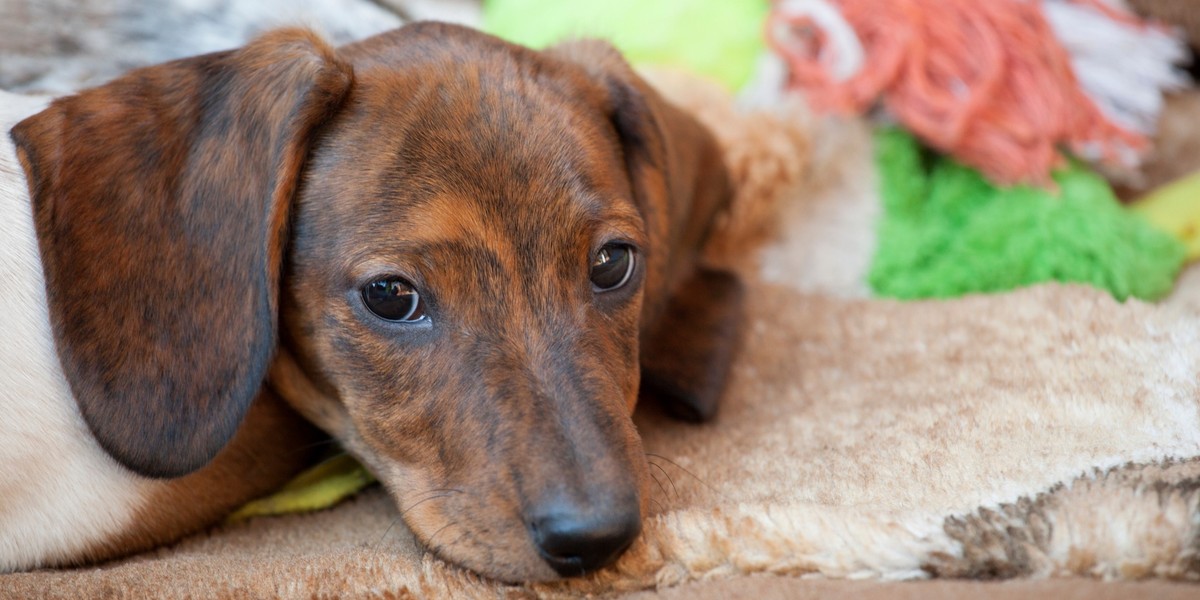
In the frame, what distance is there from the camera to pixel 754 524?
1993 mm

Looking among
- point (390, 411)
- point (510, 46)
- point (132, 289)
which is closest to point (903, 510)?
point (390, 411)

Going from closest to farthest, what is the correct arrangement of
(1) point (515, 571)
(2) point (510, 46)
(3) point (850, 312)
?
1. (1) point (515, 571)
2. (2) point (510, 46)
3. (3) point (850, 312)

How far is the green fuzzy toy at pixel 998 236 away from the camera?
3.14m

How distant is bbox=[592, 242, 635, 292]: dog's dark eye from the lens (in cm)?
233

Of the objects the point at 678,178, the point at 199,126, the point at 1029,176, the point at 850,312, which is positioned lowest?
the point at 850,312

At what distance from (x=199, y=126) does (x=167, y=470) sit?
68 cm

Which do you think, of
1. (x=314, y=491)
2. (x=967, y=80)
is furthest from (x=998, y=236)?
(x=314, y=491)

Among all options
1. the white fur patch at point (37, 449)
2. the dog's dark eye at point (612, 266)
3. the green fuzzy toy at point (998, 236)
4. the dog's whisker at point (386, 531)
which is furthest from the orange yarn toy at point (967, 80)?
the white fur patch at point (37, 449)

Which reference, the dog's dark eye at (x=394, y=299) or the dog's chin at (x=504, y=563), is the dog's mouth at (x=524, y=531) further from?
the dog's dark eye at (x=394, y=299)

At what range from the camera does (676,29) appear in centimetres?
365

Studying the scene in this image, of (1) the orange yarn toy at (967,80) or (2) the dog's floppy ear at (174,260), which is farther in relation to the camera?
(1) the orange yarn toy at (967,80)

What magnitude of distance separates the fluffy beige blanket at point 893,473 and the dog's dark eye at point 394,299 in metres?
0.45

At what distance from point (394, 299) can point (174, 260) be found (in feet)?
1.41

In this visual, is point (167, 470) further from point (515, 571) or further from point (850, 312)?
point (850, 312)
